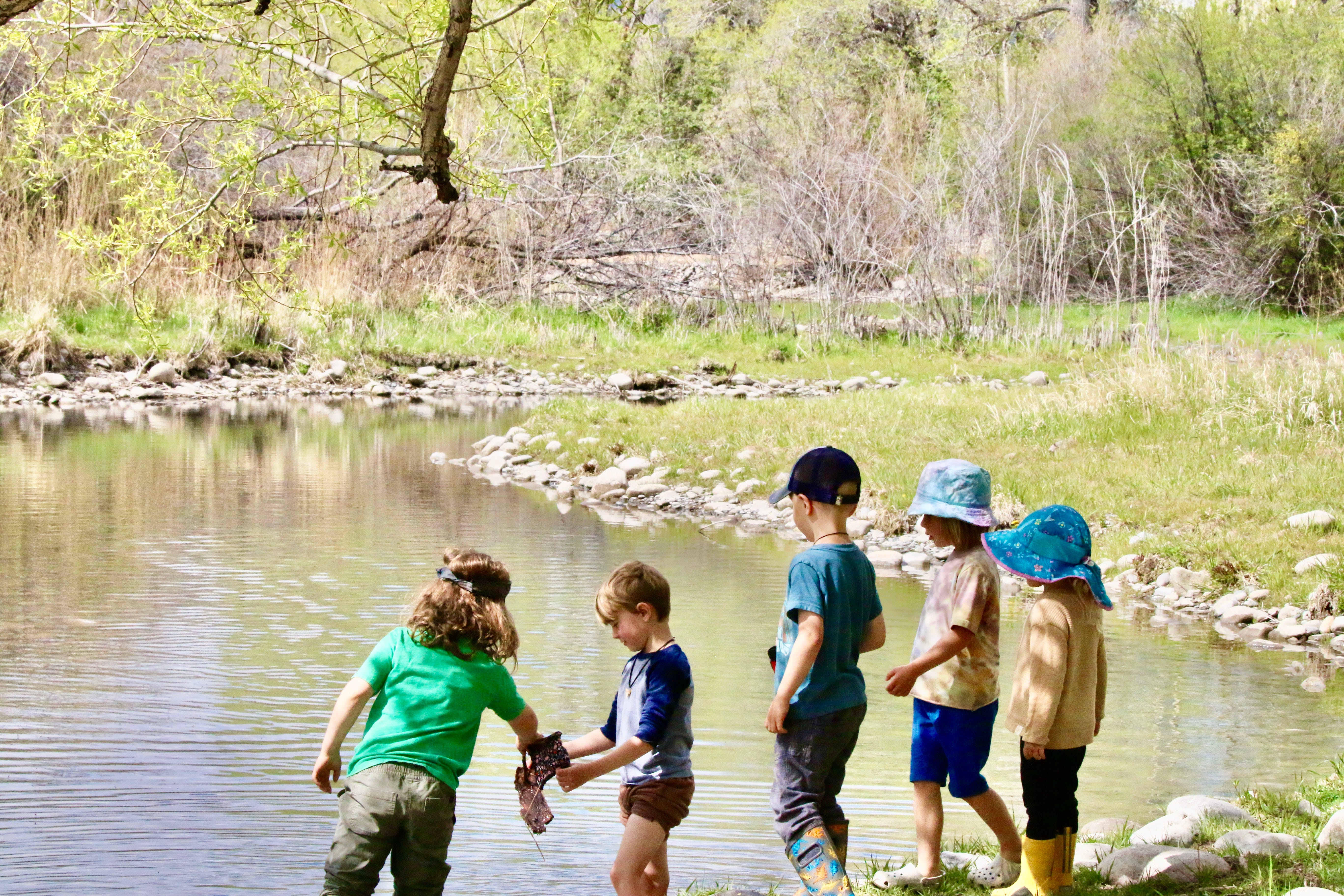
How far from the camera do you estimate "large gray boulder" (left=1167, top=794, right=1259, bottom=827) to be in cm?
466

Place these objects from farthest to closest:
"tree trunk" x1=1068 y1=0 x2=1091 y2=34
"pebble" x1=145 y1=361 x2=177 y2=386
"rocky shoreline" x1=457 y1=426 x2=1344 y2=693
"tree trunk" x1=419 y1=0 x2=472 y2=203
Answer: "tree trunk" x1=1068 y1=0 x2=1091 y2=34, "pebble" x1=145 y1=361 x2=177 y2=386, "rocky shoreline" x1=457 y1=426 x2=1344 y2=693, "tree trunk" x1=419 y1=0 x2=472 y2=203

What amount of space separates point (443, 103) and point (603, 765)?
333 centimetres

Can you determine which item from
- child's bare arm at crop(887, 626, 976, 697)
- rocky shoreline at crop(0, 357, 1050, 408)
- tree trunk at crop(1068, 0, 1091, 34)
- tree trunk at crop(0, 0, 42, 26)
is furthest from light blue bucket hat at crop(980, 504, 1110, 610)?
tree trunk at crop(1068, 0, 1091, 34)

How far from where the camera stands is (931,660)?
4.07 meters

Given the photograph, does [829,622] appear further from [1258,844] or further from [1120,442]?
[1120,442]

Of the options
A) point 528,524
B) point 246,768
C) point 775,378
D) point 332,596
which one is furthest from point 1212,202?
point 246,768

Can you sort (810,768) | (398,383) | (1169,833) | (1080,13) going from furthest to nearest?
1. (1080,13)
2. (398,383)
3. (1169,833)
4. (810,768)

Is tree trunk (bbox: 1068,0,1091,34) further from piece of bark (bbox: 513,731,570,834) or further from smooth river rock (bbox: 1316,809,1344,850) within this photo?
piece of bark (bbox: 513,731,570,834)

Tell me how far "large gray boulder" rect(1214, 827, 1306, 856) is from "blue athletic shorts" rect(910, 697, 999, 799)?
716mm

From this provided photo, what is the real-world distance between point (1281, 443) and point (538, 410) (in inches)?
332

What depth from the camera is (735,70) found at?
4097 centimetres

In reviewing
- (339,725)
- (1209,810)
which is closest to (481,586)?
(339,725)

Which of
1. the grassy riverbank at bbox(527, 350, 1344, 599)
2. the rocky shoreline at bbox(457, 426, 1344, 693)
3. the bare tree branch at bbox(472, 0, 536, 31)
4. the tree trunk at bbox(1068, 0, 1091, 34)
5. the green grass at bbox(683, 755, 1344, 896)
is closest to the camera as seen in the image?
the green grass at bbox(683, 755, 1344, 896)

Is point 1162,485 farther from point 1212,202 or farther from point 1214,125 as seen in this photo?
point 1214,125
